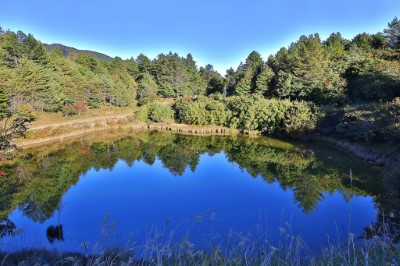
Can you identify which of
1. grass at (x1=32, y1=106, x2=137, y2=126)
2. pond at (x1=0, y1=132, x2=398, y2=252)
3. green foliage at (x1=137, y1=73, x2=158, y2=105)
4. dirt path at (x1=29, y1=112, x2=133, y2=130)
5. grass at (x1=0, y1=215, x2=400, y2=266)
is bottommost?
pond at (x1=0, y1=132, x2=398, y2=252)

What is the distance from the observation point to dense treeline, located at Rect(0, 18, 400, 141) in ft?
92.3

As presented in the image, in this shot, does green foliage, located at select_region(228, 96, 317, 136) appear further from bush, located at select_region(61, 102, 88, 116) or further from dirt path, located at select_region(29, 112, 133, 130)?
bush, located at select_region(61, 102, 88, 116)

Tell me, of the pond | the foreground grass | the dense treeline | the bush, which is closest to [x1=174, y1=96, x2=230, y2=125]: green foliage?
the dense treeline

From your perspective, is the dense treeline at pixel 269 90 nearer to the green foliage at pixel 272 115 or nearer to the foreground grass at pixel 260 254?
the green foliage at pixel 272 115

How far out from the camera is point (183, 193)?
52.0 feet

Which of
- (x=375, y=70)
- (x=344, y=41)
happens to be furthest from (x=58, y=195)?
(x=344, y=41)

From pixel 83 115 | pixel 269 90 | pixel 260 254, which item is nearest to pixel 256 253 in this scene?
pixel 260 254

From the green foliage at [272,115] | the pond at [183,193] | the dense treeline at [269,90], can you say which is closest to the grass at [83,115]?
the dense treeline at [269,90]

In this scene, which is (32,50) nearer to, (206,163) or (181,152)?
(181,152)

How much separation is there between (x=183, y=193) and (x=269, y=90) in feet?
105

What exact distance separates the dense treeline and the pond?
3.63 m

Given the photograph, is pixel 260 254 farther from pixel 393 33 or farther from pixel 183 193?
pixel 393 33

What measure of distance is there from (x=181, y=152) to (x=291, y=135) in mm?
11308

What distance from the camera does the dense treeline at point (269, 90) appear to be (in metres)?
28.1
